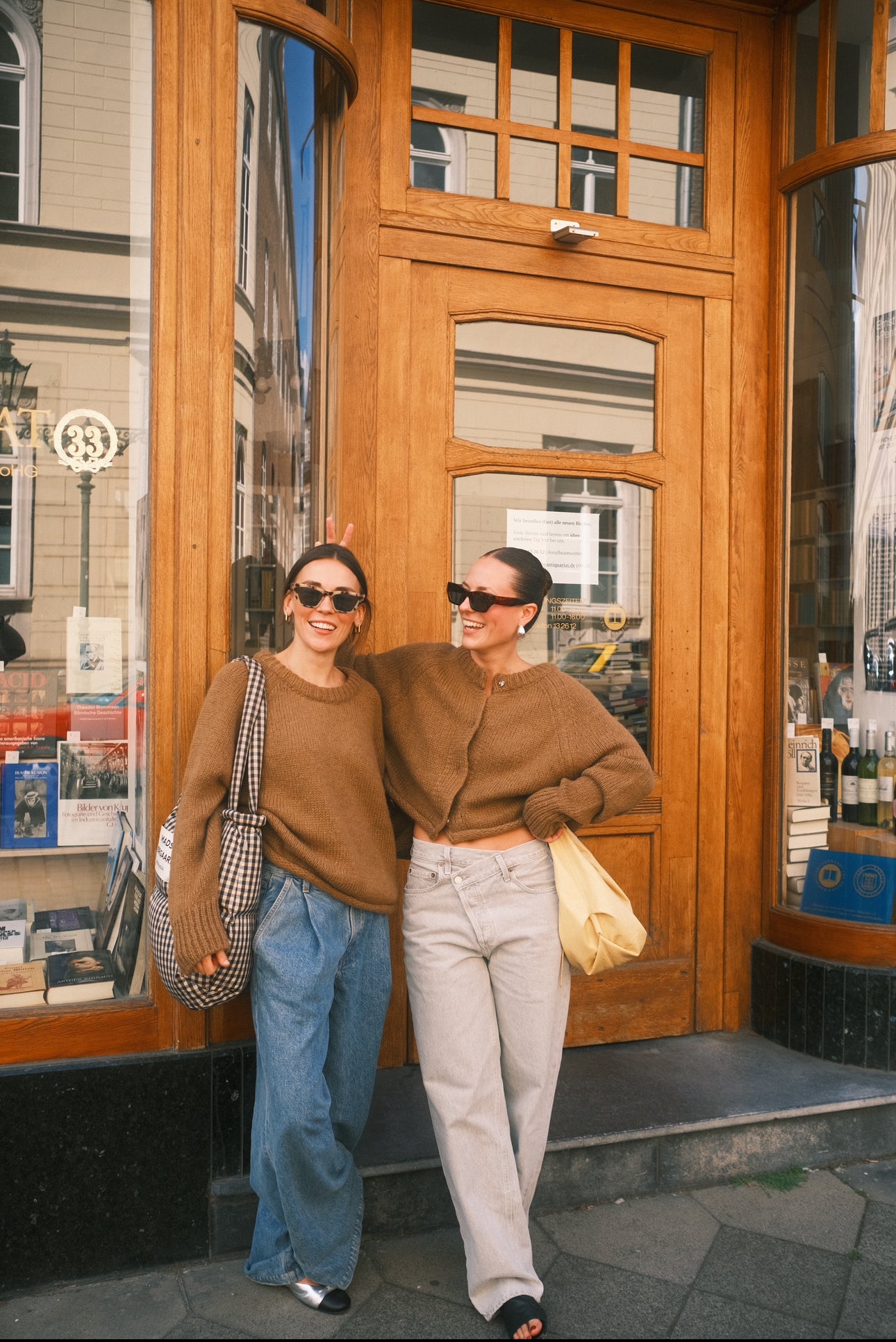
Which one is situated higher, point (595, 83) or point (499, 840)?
point (595, 83)

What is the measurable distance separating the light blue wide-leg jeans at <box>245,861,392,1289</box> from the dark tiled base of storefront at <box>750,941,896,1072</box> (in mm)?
1989

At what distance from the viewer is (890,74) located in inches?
169

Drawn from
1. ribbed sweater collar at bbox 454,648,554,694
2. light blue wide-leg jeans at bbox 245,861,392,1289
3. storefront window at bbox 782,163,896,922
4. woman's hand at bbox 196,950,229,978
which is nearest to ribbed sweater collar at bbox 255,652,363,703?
ribbed sweater collar at bbox 454,648,554,694

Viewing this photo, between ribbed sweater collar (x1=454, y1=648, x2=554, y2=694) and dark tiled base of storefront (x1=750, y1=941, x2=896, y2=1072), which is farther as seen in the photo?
dark tiled base of storefront (x1=750, y1=941, x2=896, y2=1072)

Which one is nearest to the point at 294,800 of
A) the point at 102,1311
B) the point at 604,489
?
the point at 102,1311

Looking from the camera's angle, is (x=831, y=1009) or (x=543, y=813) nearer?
(x=543, y=813)

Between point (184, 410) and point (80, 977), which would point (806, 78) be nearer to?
point (184, 410)

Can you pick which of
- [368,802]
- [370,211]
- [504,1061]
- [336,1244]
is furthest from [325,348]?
[336,1244]

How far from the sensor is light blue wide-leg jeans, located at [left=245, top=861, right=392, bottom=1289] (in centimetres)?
282

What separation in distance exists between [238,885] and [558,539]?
205cm

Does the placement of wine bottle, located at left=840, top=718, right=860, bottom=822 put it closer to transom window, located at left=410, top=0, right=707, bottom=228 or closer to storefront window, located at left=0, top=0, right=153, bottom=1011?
transom window, located at left=410, top=0, right=707, bottom=228

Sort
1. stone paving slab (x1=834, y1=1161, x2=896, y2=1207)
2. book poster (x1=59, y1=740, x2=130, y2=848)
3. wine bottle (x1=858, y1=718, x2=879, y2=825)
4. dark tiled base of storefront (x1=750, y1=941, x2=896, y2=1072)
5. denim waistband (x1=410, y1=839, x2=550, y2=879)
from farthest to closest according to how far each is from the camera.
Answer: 1. wine bottle (x1=858, y1=718, x2=879, y2=825)
2. dark tiled base of storefront (x1=750, y1=941, x2=896, y2=1072)
3. stone paving slab (x1=834, y1=1161, x2=896, y2=1207)
4. book poster (x1=59, y1=740, x2=130, y2=848)
5. denim waistband (x1=410, y1=839, x2=550, y2=879)

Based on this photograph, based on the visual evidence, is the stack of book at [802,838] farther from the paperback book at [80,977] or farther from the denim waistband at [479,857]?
the paperback book at [80,977]

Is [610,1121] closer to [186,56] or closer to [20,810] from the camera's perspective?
[20,810]
